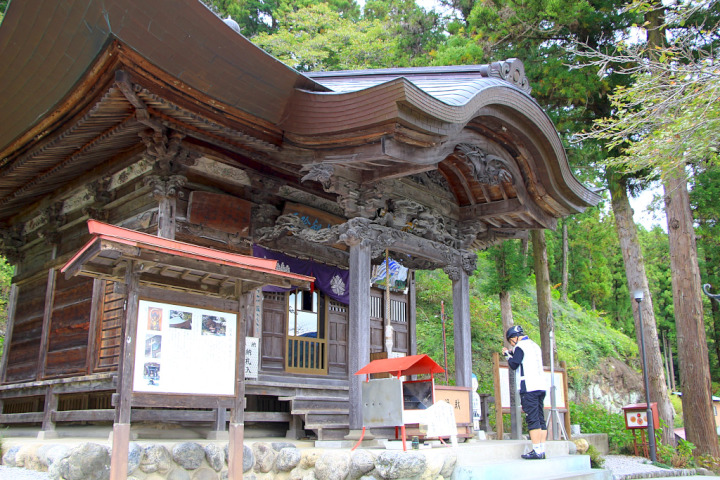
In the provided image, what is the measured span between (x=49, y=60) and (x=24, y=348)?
594cm

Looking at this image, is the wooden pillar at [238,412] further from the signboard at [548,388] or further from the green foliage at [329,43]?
the green foliage at [329,43]

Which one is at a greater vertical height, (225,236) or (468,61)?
(468,61)

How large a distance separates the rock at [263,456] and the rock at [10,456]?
295 cm

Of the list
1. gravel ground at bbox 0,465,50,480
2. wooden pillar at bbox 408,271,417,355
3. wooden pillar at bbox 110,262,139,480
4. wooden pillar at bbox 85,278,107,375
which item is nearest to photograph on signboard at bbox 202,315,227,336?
wooden pillar at bbox 110,262,139,480

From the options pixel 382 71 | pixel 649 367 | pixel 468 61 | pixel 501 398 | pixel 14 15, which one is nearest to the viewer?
pixel 14 15

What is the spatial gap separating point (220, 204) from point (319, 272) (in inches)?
87.9

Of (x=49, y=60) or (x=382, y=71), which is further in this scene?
(x=382, y=71)

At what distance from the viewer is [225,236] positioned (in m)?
8.65

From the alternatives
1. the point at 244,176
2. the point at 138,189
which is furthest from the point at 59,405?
the point at 244,176

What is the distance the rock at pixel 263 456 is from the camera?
6578mm

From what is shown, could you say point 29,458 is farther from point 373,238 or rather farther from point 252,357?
point 373,238

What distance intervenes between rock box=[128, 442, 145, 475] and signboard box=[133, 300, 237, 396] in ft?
3.29

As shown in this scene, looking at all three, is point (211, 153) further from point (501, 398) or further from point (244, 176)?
point (501, 398)

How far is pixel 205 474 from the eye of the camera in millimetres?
6062
